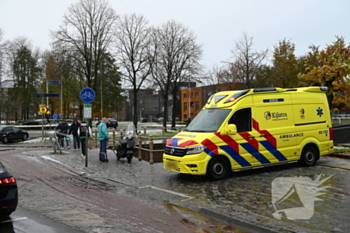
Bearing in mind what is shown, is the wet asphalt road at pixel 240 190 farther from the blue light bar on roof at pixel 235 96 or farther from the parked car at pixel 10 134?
the parked car at pixel 10 134

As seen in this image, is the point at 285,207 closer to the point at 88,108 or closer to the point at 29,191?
the point at 29,191

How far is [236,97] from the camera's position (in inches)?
409

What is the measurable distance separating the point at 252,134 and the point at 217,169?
1.58 metres

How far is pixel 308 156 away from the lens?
1149cm

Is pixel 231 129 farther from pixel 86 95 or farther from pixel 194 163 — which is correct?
pixel 86 95

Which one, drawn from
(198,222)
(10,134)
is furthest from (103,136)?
(10,134)

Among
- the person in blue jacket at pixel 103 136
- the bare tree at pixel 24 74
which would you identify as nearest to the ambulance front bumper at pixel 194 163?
the person in blue jacket at pixel 103 136

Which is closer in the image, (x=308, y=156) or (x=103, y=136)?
(x=308, y=156)

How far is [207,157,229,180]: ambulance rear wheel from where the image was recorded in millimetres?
9633

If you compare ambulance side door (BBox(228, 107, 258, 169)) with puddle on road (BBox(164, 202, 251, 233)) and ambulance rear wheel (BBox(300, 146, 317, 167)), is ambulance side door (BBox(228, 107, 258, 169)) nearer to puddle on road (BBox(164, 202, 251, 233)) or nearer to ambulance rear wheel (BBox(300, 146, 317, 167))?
ambulance rear wheel (BBox(300, 146, 317, 167))

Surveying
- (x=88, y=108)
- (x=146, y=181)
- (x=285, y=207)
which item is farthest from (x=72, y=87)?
(x=285, y=207)

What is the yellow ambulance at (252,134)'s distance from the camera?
31.4 ft

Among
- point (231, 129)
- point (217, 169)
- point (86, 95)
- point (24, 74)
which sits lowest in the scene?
point (217, 169)

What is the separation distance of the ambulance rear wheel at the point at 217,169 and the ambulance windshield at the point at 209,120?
2.95 feet
